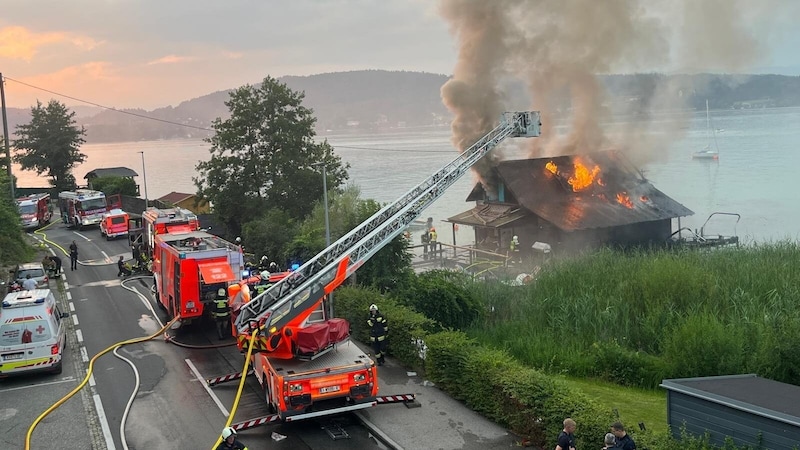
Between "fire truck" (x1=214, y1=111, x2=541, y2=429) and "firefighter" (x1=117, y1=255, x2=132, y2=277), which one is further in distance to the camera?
"firefighter" (x1=117, y1=255, x2=132, y2=277)

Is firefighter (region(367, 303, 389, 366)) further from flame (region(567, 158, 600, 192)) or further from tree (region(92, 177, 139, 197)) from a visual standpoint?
tree (region(92, 177, 139, 197))

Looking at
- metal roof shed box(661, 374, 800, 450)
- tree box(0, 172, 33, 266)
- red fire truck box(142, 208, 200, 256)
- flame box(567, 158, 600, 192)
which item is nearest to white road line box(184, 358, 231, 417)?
metal roof shed box(661, 374, 800, 450)

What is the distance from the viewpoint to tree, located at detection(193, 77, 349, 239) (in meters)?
37.7

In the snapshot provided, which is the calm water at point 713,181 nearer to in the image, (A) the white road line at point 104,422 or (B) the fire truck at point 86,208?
(B) the fire truck at point 86,208

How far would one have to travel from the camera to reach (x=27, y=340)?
1680cm

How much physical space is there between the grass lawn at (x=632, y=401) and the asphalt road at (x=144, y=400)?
181 inches

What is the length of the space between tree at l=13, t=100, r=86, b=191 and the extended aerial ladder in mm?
52602

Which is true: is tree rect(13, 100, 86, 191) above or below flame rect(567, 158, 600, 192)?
above

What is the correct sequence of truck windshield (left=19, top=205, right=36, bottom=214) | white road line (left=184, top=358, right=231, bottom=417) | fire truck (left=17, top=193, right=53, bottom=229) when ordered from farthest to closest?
truck windshield (left=19, top=205, right=36, bottom=214) < fire truck (left=17, top=193, right=53, bottom=229) < white road line (left=184, top=358, right=231, bottom=417)

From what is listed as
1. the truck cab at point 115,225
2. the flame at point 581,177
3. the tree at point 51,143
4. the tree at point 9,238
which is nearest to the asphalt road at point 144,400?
the tree at point 9,238

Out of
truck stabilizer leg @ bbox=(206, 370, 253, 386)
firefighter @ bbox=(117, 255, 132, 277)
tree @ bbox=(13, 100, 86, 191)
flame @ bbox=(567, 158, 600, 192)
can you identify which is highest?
tree @ bbox=(13, 100, 86, 191)

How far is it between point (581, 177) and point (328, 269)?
2667 centimetres

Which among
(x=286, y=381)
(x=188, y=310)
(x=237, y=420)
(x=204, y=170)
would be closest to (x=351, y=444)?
(x=286, y=381)

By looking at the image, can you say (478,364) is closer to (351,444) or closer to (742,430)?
(351,444)
